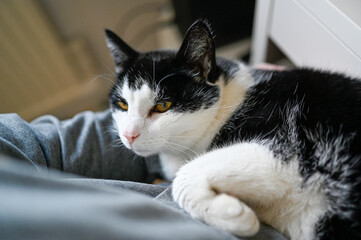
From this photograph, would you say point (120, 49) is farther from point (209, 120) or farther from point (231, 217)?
point (231, 217)

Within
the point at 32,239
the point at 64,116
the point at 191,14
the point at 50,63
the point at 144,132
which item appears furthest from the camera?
the point at 64,116

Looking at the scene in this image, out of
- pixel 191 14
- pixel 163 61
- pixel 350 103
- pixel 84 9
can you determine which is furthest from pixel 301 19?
pixel 84 9

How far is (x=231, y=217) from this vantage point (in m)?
0.49

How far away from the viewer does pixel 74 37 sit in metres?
1.50

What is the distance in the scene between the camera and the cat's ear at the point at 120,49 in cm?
76

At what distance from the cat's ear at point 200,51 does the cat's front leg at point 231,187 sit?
24 cm

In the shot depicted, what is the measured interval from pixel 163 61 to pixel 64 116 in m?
1.21

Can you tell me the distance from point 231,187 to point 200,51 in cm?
36

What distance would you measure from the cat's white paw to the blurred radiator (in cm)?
129

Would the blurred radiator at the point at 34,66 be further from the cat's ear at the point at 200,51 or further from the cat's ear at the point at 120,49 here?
the cat's ear at the point at 200,51

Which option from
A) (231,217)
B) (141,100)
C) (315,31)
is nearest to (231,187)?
(231,217)

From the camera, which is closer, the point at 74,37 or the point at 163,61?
the point at 163,61

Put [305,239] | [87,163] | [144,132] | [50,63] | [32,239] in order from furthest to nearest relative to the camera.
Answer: [50,63]
[87,163]
[144,132]
[305,239]
[32,239]

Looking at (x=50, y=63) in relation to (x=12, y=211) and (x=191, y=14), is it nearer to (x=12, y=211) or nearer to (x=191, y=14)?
(x=191, y=14)
